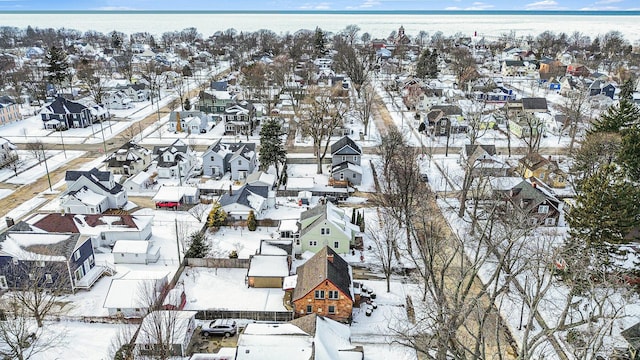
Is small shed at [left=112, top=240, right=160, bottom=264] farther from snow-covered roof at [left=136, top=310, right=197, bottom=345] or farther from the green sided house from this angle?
the green sided house

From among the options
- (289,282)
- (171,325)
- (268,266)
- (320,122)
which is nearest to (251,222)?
(268,266)

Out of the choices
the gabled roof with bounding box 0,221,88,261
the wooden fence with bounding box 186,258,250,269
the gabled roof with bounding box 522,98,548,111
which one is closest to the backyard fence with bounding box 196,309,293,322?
the wooden fence with bounding box 186,258,250,269

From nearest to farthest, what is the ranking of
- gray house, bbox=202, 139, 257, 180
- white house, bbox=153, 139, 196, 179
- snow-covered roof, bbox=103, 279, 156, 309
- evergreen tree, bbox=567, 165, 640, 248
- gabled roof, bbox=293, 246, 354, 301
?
evergreen tree, bbox=567, 165, 640, 248 < snow-covered roof, bbox=103, 279, 156, 309 < gabled roof, bbox=293, 246, 354, 301 < gray house, bbox=202, 139, 257, 180 < white house, bbox=153, 139, 196, 179

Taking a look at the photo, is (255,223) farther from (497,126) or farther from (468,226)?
(497,126)

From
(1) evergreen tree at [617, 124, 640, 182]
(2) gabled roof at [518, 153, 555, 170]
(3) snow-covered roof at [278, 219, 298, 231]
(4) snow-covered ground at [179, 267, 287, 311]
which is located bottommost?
(4) snow-covered ground at [179, 267, 287, 311]

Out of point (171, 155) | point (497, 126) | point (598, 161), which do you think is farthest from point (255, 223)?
point (497, 126)

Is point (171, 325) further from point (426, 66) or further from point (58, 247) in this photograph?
point (426, 66)
